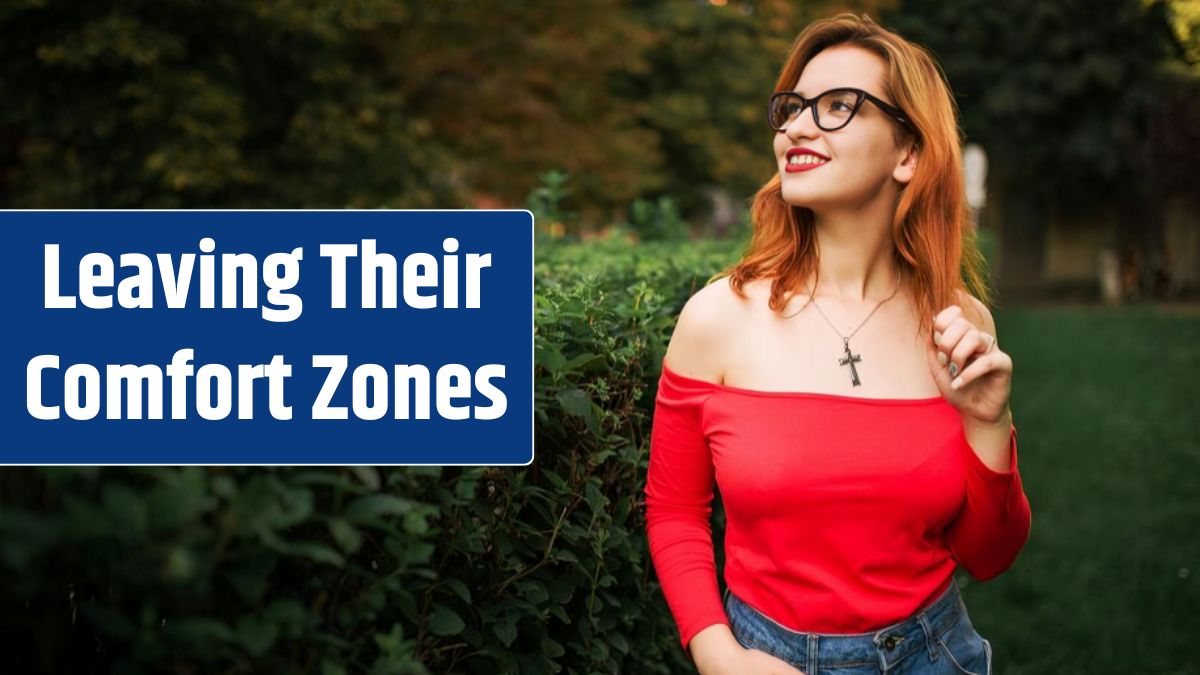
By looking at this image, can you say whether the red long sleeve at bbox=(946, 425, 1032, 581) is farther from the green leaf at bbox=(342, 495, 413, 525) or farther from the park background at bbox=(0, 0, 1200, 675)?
the green leaf at bbox=(342, 495, 413, 525)

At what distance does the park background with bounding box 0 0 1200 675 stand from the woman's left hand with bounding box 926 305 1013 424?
27.6 inches

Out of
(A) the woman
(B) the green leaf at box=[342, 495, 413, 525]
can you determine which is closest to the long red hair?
(A) the woman

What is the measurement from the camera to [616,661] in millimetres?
2777

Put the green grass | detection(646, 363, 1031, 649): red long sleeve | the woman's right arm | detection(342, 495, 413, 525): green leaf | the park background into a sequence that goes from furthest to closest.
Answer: the green grass
the woman's right arm
detection(646, 363, 1031, 649): red long sleeve
detection(342, 495, 413, 525): green leaf
the park background

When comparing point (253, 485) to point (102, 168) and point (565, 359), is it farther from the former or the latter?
point (102, 168)

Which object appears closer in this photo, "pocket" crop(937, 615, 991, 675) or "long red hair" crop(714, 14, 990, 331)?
"pocket" crop(937, 615, 991, 675)

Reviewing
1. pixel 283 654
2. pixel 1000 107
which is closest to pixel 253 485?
pixel 283 654

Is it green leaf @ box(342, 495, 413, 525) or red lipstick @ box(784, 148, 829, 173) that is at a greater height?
red lipstick @ box(784, 148, 829, 173)

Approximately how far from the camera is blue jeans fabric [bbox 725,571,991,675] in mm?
2154

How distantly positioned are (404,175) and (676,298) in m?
13.5

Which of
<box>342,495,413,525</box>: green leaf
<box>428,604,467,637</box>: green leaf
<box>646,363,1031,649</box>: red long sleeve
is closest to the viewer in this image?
<box>342,495,413,525</box>: green leaf

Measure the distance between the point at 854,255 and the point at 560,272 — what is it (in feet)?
6.96

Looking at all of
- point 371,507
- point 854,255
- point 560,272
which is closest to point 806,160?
point 854,255

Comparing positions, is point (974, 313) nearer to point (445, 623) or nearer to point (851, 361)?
point (851, 361)
